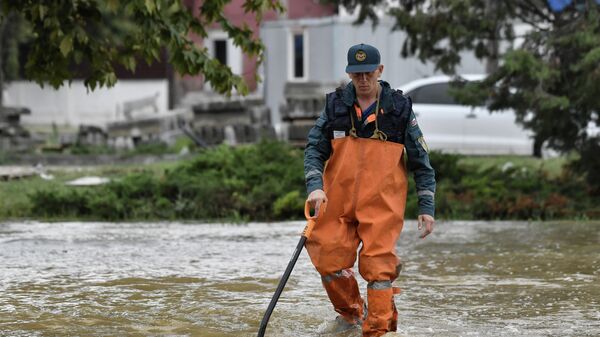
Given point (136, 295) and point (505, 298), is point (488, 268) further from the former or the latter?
point (136, 295)

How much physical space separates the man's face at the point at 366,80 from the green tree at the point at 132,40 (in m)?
4.96

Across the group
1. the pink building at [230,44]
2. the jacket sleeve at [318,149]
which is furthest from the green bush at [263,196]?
the pink building at [230,44]

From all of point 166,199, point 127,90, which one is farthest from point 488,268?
point 127,90

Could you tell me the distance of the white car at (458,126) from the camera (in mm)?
24500

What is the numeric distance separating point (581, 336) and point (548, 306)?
109 centimetres

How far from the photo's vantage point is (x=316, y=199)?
7.33 m

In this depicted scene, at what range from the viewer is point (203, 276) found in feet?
33.9

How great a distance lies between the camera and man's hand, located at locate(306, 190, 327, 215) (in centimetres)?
732

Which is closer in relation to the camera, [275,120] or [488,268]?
[488,268]

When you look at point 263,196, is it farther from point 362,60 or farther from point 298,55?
point 298,55

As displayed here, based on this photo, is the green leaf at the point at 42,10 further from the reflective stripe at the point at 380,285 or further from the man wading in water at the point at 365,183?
the reflective stripe at the point at 380,285

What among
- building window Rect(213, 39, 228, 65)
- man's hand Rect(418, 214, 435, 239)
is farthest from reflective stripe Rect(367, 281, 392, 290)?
building window Rect(213, 39, 228, 65)

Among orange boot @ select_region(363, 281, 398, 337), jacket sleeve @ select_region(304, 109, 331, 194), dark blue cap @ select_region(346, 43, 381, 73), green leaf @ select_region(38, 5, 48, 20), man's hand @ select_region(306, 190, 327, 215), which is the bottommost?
orange boot @ select_region(363, 281, 398, 337)

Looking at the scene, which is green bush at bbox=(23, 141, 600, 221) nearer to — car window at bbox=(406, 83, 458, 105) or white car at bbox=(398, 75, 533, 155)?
white car at bbox=(398, 75, 533, 155)
